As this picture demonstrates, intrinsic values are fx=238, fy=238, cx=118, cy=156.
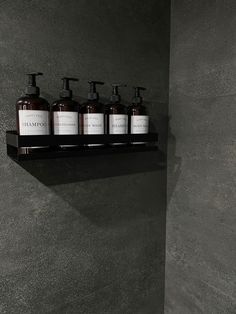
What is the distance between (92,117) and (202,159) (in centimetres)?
47

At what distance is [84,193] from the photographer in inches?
31.2

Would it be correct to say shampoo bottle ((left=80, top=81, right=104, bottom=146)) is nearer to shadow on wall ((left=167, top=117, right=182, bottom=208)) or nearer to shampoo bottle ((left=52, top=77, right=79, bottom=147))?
shampoo bottle ((left=52, top=77, right=79, bottom=147))

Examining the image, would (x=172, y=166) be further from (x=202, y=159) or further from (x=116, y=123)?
(x=116, y=123)

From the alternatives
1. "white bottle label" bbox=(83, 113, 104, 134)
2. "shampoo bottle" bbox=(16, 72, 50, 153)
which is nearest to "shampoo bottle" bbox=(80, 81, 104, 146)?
"white bottle label" bbox=(83, 113, 104, 134)

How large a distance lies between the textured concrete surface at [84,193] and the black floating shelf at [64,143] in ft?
0.30

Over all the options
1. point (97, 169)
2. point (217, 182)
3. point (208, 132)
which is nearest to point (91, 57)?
point (97, 169)

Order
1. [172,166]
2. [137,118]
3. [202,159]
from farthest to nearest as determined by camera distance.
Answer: [172,166], [202,159], [137,118]

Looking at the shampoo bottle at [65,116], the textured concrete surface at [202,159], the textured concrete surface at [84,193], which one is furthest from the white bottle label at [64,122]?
the textured concrete surface at [202,159]

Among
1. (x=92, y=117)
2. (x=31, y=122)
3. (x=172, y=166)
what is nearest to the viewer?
(x=31, y=122)

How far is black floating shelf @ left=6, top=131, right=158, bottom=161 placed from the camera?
0.54 meters

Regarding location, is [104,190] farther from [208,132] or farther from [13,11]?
[13,11]

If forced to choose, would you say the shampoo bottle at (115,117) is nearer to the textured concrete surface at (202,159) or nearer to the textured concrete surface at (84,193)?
the textured concrete surface at (84,193)

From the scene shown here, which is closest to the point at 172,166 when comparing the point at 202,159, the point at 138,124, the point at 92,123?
the point at 202,159

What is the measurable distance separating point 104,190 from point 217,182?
0.40 meters
